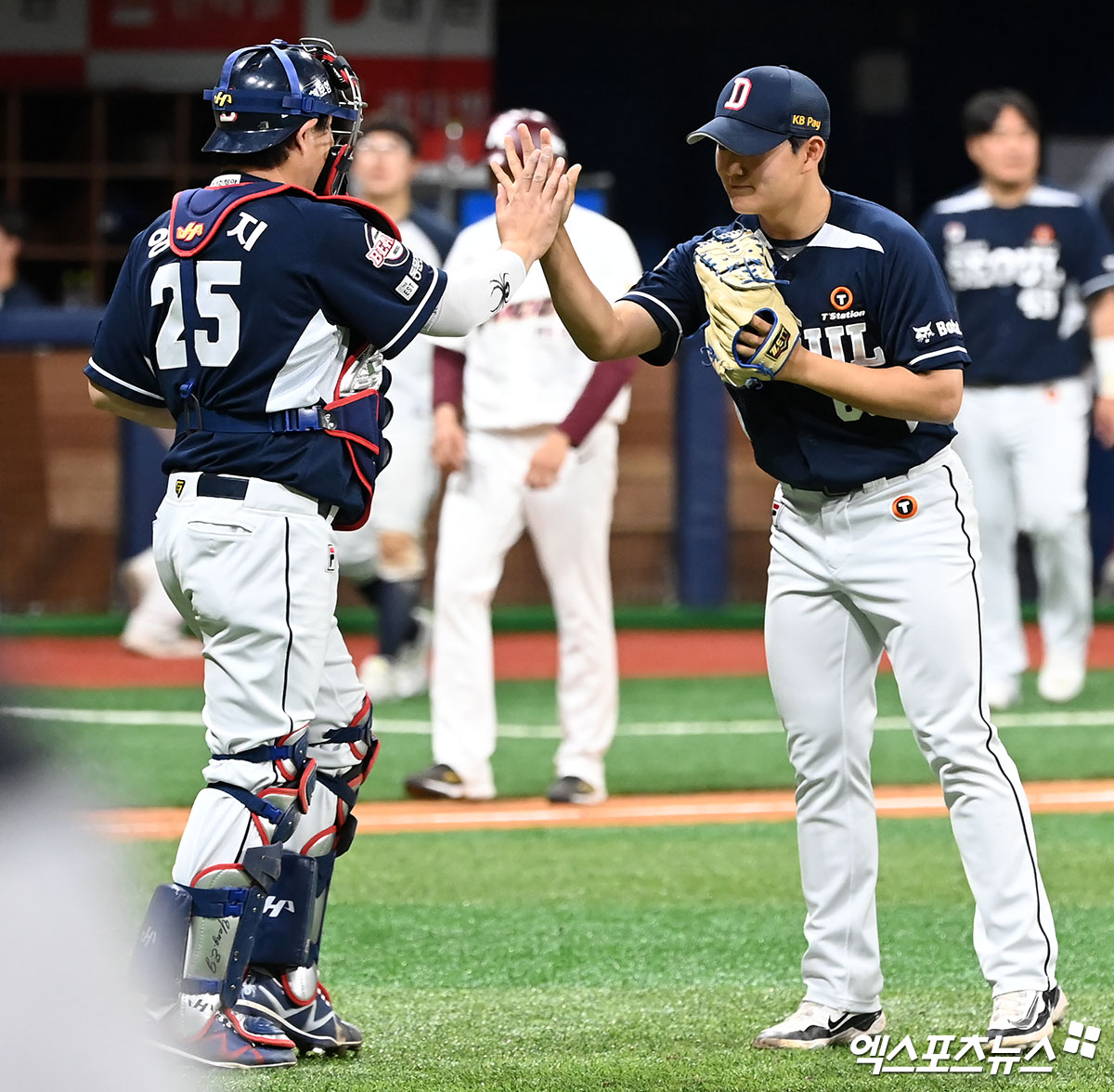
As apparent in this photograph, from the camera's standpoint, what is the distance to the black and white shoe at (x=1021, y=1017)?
3.70m

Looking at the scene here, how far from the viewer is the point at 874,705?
13.4 ft

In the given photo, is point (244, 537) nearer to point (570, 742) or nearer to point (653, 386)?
point (570, 742)

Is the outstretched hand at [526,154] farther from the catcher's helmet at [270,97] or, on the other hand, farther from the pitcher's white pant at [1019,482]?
the pitcher's white pant at [1019,482]

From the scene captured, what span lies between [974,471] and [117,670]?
481 centimetres

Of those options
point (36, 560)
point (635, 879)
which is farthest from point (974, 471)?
point (36, 560)

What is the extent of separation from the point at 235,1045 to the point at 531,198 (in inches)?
69.9

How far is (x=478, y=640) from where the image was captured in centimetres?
701

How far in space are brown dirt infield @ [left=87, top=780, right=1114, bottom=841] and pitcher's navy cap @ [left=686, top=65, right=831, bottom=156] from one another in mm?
3384

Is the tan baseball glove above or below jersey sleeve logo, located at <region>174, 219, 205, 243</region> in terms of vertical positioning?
below

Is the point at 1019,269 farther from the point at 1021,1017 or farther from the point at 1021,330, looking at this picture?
the point at 1021,1017

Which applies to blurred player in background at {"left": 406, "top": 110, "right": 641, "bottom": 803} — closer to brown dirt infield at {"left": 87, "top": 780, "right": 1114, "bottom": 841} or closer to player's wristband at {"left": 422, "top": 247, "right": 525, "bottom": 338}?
brown dirt infield at {"left": 87, "top": 780, "right": 1114, "bottom": 841}

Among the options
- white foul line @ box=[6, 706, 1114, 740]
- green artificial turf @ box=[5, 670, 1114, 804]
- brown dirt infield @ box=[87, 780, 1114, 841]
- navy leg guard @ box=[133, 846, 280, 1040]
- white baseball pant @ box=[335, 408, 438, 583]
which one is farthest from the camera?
white baseball pant @ box=[335, 408, 438, 583]

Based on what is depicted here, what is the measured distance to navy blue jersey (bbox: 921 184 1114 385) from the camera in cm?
853

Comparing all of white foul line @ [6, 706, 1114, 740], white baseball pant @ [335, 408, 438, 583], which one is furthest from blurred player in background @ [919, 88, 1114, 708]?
white baseball pant @ [335, 408, 438, 583]
